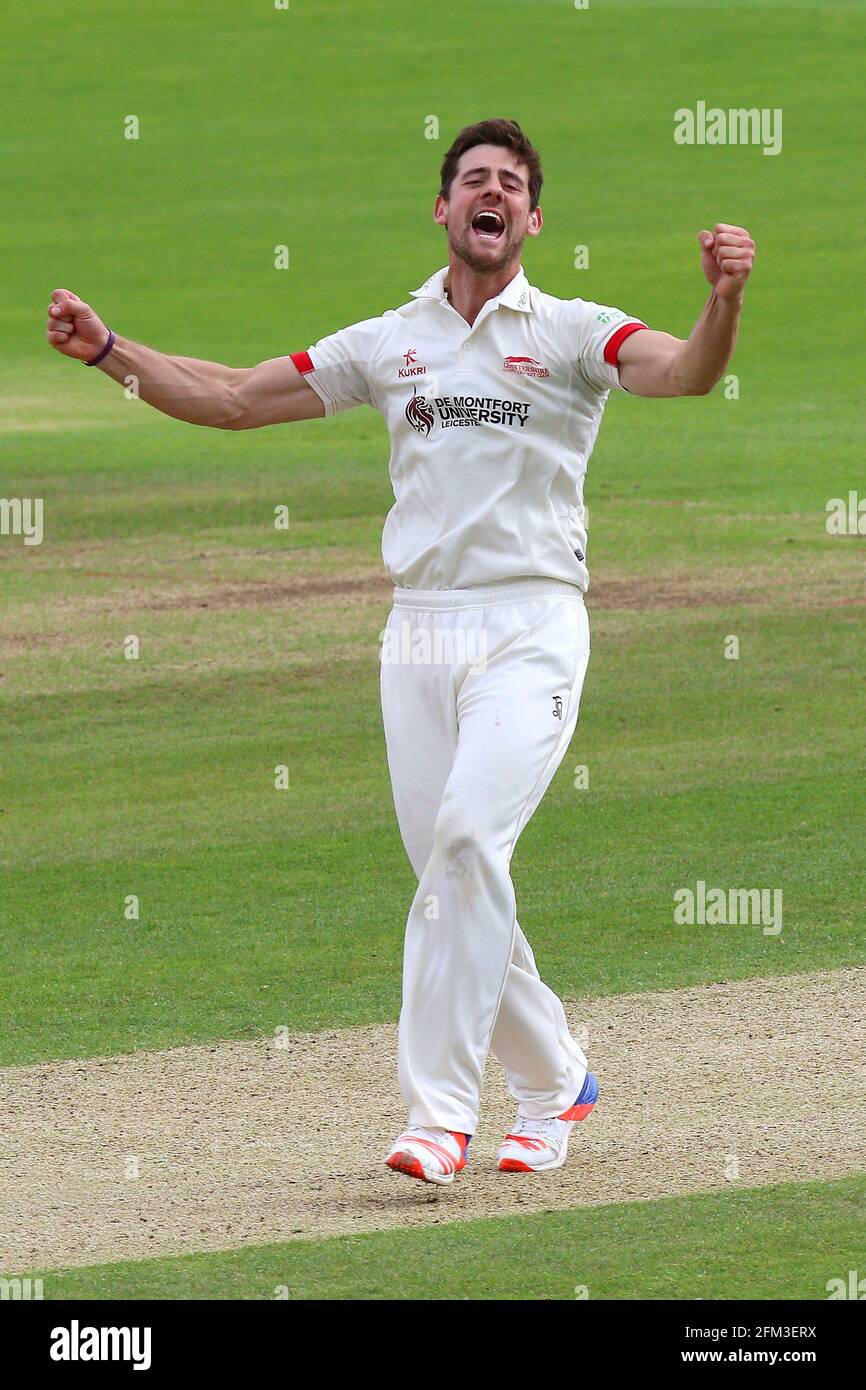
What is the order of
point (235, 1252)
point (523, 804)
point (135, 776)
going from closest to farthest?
1. point (235, 1252)
2. point (523, 804)
3. point (135, 776)

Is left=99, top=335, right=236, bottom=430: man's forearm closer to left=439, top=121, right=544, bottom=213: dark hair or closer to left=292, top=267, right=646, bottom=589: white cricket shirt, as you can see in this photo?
left=292, top=267, right=646, bottom=589: white cricket shirt

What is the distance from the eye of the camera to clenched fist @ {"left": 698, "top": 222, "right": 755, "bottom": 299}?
6.60 meters

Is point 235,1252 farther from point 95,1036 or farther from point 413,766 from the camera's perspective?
point 95,1036

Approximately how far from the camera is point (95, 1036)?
8.96 m

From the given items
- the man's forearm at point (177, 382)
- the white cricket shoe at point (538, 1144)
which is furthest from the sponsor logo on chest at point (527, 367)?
the white cricket shoe at point (538, 1144)

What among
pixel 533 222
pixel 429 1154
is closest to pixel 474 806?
pixel 429 1154

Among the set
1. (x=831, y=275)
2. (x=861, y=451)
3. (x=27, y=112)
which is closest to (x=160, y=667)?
(x=861, y=451)

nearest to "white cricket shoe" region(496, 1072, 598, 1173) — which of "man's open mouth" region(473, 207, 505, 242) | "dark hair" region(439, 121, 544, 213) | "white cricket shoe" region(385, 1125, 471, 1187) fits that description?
"white cricket shoe" region(385, 1125, 471, 1187)

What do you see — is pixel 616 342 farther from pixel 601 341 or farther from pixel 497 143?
pixel 497 143

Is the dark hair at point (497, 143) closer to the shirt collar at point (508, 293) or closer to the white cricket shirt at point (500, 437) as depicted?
the shirt collar at point (508, 293)

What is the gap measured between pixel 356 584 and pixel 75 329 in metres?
12.2

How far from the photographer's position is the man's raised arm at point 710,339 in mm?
6609

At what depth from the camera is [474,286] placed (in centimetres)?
731

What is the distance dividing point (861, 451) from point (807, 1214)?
19852 millimetres
